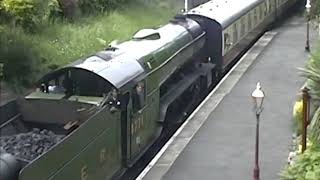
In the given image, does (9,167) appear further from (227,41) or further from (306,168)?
(227,41)

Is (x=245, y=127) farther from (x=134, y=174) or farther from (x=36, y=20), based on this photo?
(x=36, y=20)

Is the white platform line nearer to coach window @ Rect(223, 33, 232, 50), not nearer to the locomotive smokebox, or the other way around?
coach window @ Rect(223, 33, 232, 50)

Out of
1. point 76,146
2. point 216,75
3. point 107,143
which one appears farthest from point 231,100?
point 76,146

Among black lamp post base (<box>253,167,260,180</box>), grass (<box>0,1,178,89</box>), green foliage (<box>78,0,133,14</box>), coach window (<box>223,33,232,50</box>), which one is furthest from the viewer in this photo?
green foliage (<box>78,0,133,14</box>)

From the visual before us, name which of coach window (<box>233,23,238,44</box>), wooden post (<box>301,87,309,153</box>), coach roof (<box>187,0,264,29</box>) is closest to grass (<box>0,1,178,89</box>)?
coach roof (<box>187,0,264,29</box>)

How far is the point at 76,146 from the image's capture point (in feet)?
35.2

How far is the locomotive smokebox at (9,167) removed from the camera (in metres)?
8.97

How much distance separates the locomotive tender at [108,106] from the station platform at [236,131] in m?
0.59

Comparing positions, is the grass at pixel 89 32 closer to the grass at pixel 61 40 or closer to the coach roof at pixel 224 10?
the grass at pixel 61 40

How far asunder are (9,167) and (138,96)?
494 cm

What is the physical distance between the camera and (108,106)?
39.8 feet

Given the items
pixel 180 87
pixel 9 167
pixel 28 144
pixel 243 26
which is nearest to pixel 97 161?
pixel 28 144

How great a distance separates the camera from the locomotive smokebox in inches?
353

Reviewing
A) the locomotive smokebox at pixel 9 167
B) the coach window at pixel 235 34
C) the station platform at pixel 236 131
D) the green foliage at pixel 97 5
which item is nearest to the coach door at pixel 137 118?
the station platform at pixel 236 131
